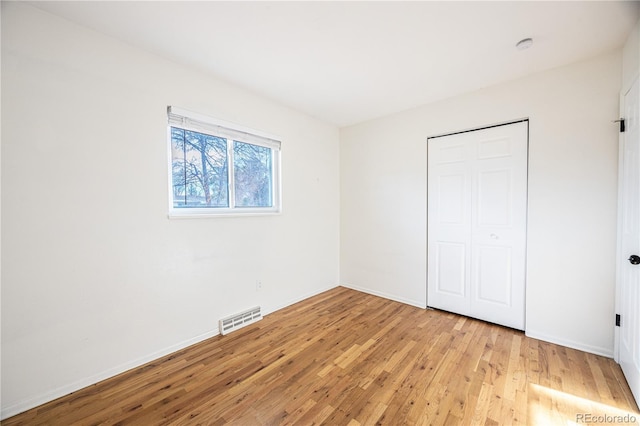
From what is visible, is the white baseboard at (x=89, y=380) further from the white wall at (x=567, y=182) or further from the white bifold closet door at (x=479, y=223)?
the white wall at (x=567, y=182)

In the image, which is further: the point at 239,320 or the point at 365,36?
the point at 239,320

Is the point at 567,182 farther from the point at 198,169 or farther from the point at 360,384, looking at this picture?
the point at 198,169

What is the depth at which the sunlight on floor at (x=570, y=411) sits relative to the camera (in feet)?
5.08

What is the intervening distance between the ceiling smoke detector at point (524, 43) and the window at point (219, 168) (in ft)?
8.30

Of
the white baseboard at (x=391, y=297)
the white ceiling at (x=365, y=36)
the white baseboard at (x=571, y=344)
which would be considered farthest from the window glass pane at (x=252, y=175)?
the white baseboard at (x=571, y=344)

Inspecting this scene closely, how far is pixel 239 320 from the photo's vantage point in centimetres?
278

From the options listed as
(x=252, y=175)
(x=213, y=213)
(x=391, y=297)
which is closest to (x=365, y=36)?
(x=252, y=175)

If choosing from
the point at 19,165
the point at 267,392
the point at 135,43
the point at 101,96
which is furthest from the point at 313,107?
the point at 267,392

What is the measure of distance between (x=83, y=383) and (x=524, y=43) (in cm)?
433

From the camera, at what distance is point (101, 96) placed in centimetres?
194

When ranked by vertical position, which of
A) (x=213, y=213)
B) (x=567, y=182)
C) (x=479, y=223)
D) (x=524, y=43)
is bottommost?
(x=479, y=223)

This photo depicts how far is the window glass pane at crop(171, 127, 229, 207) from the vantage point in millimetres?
2424

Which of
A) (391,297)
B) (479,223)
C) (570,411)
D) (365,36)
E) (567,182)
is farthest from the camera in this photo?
(391,297)

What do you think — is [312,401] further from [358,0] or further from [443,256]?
[358,0]
